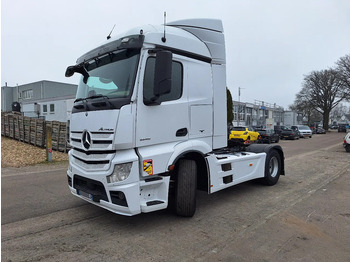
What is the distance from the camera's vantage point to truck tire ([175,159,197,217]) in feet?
14.4

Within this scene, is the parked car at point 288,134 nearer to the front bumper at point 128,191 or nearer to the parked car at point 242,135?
the parked car at point 242,135

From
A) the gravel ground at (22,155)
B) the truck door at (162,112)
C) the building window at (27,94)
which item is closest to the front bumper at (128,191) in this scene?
the truck door at (162,112)

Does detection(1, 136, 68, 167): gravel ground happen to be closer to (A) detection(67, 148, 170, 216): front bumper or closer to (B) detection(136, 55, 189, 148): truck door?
(A) detection(67, 148, 170, 216): front bumper

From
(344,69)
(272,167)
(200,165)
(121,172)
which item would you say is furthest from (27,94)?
(344,69)

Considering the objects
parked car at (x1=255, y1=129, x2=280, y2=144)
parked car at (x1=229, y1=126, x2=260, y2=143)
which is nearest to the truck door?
parked car at (x1=229, y1=126, x2=260, y2=143)

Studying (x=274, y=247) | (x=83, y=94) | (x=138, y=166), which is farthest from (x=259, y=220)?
(x=83, y=94)

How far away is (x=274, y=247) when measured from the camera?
3.57m

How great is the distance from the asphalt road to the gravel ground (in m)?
5.00

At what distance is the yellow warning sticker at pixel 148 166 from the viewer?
12.7 ft

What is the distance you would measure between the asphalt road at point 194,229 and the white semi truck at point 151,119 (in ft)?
1.49

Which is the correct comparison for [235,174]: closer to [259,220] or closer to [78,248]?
[259,220]

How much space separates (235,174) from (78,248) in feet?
11.1

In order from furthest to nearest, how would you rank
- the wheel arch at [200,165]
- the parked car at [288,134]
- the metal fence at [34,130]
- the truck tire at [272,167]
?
the parked car at [288,134] < the metal fence at [34,130] < the truck tire at [272,167] < the wheel arch at [200,165]

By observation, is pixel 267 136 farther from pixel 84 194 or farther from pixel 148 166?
→ pixel 84 194
